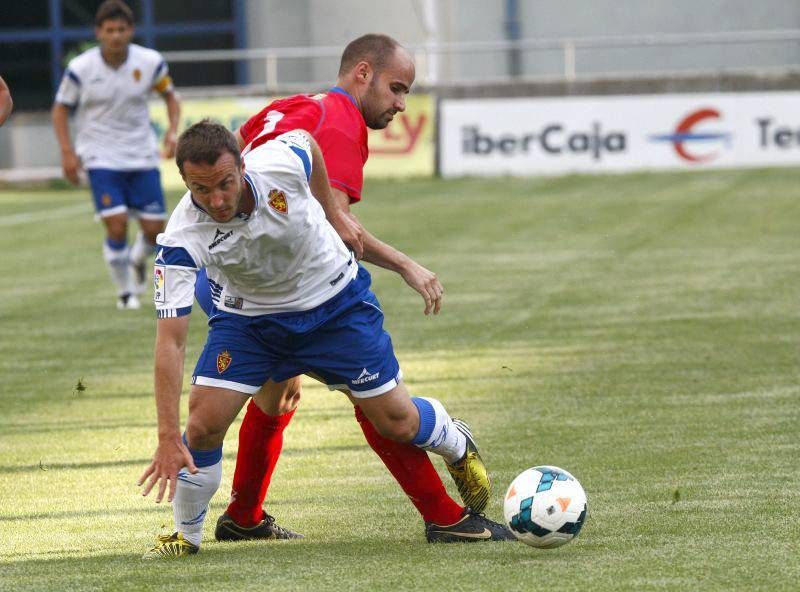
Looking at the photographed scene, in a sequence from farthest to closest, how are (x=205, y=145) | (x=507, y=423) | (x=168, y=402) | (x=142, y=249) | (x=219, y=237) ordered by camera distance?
(x=142, y=249), (x=507, y=423), (x=219, y=237), (x=168, y=402), (x=205, y=145)

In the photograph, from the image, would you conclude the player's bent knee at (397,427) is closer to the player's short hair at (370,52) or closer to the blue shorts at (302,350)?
the blue shorts at (302,350)

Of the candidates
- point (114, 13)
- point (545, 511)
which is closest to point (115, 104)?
point (114, 13)

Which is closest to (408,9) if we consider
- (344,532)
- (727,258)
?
(727,258)

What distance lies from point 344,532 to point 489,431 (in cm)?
189

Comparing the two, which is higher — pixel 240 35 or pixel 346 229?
pixel 346 229

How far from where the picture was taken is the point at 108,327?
11453 mm

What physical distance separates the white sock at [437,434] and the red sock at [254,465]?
0.57 metres

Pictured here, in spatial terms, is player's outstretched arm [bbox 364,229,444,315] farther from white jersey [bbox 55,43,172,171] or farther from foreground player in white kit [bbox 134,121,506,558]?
white jersey [bbox 55,43,172,171]

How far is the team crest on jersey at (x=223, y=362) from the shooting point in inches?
208

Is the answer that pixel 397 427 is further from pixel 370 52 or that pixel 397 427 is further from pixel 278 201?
pixel 370 52

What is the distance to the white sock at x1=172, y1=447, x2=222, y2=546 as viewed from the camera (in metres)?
5.36

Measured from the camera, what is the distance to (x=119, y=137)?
1245 cm

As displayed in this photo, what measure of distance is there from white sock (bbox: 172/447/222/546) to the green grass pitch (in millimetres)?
147

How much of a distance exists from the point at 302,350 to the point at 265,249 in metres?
0.39
